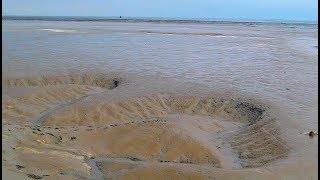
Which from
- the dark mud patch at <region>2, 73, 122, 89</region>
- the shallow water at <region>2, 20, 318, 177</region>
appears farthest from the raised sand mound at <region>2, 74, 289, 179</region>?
the dark mud patch at <region>2, 73, 122, 89</region>

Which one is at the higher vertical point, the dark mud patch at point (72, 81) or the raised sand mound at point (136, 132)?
the raised sand mound at point (136, 132)

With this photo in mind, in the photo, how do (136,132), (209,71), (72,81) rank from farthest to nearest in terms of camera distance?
1. (209,71)
2. (72,81)
3. (136,132)

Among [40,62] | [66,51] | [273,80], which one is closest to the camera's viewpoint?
[273,80]

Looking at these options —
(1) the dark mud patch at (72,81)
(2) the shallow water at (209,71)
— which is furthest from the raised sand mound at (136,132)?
(1) the dark mud patch at (72,81)

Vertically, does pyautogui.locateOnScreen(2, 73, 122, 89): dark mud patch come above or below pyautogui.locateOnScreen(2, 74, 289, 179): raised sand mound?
below

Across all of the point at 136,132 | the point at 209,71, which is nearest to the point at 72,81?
the point at 209,71

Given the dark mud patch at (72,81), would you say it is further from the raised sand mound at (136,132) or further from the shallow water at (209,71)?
the raised sand mound at (136,132)

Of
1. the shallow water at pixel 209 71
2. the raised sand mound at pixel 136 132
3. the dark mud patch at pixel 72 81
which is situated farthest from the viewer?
the dark mud patch at pixel 72 81

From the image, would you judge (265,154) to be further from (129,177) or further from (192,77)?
(192,77)

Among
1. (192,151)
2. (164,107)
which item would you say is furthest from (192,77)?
(192,151)

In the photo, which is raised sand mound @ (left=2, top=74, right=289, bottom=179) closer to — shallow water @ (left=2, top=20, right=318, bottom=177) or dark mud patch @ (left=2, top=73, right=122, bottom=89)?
shallow water @ (left=2, top=20, right=318, bottom=177)

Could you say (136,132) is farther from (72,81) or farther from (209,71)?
(209,71)
